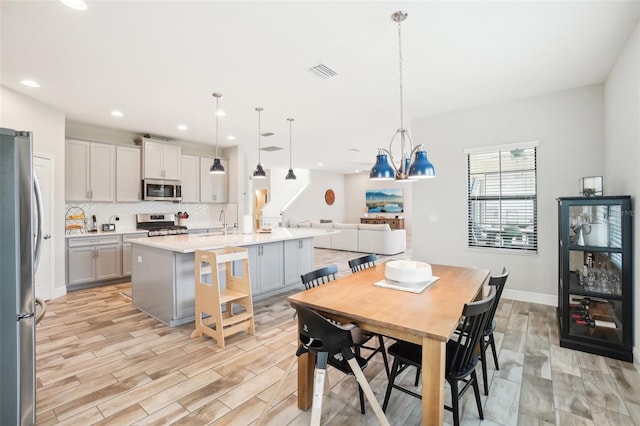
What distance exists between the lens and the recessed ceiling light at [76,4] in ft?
7.05

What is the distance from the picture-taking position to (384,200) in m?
12.4

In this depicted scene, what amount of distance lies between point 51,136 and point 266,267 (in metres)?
3.56

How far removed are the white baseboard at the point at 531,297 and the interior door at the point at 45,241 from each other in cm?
642

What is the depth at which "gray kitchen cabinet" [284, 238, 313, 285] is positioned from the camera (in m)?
4.64

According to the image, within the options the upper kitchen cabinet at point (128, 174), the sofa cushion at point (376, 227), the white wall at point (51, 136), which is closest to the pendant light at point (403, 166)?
the white wall at point (51, 136)

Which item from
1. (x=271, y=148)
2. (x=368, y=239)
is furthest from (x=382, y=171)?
(x=368, y=239)

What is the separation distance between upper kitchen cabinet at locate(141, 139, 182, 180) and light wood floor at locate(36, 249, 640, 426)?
3.11m

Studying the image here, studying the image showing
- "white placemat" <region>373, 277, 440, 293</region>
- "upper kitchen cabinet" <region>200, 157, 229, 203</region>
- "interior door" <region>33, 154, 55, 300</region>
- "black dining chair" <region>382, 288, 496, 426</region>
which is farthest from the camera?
"upper kitchen cabinet" <region>200, 157, 229, 203</region>

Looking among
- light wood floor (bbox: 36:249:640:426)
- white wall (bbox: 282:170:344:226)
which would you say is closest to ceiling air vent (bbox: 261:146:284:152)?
white wall (bbox: 282:170:344:226)

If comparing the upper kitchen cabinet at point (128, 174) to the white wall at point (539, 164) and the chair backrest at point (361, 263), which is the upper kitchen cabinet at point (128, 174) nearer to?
the chair backrest at point (361, 263)

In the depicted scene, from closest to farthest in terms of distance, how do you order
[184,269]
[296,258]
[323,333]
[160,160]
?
1. [323,333]
2. [184,269]
3. [296,258]
4. [160,160]

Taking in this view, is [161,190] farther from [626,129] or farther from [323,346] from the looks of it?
[626,129]

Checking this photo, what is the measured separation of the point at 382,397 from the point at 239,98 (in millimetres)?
3723

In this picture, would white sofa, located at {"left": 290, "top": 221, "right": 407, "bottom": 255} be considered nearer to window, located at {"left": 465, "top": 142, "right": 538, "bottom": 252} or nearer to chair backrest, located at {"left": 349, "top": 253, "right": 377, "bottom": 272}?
window, located at {"left": 465, "top": 142, "right": 538, "bottom": 252}
